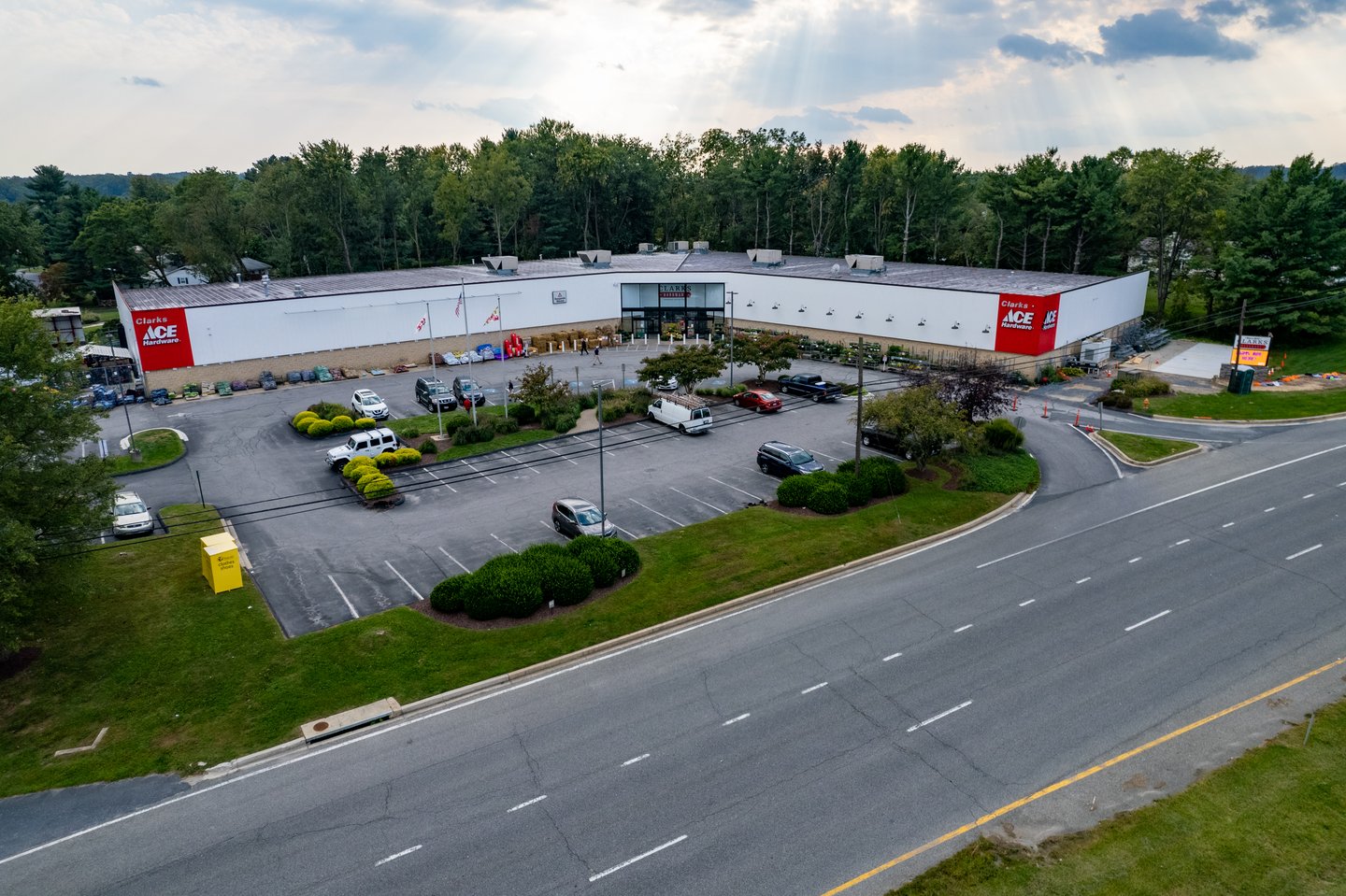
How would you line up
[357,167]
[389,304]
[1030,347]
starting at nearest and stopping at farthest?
[1030,347] → [389,304] → [357,167]

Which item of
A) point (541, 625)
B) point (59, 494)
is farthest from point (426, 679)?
point (59, 494)

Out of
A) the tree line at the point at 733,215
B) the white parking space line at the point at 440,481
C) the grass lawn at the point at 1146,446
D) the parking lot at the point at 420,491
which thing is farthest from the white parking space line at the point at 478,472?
the tree line at the point at 733,215

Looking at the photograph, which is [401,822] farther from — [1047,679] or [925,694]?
[1047,679]

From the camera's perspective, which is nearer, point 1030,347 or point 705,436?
point 705,436

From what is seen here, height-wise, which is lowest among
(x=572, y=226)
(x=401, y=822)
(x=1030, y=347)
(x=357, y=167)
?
(x=401, y=822)

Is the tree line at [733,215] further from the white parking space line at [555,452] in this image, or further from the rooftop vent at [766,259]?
the white parking space line at [555,452]
